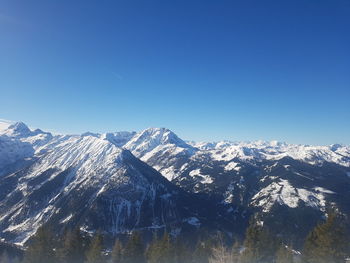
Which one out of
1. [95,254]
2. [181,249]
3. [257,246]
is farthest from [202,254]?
[95,254]

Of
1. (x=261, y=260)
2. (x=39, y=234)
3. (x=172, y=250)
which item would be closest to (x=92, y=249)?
(x=39, y=234)

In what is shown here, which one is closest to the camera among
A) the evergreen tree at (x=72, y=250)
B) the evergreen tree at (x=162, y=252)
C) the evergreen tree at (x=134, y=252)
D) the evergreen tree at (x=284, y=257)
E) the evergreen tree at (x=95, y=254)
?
the evergreen tree at (x=284, y=257)

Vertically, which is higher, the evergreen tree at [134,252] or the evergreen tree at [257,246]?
the evergreen tree at [257,246]

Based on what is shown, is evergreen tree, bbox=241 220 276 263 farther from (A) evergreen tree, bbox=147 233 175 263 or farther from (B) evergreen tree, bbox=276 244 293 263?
(A) evergreen tree, bbox=147 233 175 263

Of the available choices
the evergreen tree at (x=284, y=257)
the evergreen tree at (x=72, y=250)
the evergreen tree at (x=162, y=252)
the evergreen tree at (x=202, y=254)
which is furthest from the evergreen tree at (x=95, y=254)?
the evergreen tree at (x=284, y=257)

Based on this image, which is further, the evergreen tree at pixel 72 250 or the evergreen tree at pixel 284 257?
the evergreen tree at pixel 72 250

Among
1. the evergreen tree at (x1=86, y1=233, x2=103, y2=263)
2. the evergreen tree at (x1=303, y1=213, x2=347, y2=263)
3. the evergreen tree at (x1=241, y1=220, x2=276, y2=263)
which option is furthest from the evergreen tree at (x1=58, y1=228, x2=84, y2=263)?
the evergreen tree at (x1=303, y1=213, x2=347, y2=263)

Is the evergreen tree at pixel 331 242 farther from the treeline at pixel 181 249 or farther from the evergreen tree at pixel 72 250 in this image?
the evergreen tree at pixel 72 250

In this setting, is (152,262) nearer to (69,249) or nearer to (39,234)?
(69,249)
